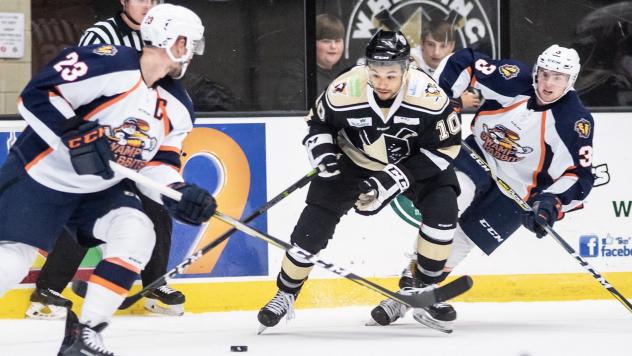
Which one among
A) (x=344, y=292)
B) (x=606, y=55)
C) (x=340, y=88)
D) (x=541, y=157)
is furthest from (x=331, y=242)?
(x=606, y=55)

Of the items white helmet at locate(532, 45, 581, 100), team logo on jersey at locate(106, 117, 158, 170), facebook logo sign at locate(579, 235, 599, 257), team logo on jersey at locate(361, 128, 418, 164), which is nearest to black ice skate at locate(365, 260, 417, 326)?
team logo on jersey at locate(361, 128, 418, 164)

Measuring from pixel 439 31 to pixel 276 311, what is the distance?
2.04 metres

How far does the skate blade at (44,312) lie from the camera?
16.4ft

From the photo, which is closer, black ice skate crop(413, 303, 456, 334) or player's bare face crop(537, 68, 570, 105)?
black ice skate crop(413, 303, 456, 334)

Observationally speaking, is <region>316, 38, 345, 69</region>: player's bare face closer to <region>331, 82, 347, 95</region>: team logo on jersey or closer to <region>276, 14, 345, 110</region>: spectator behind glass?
<region>276, 14, 345, 110</region>: spectator behind glass

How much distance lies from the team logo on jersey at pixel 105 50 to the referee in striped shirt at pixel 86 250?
41.4 inches

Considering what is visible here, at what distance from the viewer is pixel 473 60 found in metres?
5.00

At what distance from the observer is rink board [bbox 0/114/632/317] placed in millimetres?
5281

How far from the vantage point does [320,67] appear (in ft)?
19.3

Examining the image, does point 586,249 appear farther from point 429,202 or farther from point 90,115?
point 90,115

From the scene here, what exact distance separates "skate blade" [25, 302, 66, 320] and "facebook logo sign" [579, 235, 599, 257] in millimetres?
2201

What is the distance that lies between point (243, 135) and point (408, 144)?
1.02 meters

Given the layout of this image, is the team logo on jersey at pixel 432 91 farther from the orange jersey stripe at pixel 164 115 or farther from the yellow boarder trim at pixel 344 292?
the yellow boarder trim at pixel 344 292

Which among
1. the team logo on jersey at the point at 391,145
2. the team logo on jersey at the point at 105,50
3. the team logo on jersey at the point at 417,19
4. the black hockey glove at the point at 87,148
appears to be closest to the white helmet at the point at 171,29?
the team logo on jersey at the point at 105,50
